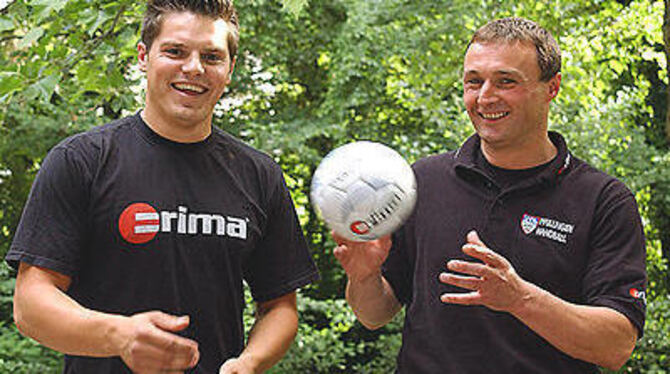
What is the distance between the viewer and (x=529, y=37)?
2.87 metres

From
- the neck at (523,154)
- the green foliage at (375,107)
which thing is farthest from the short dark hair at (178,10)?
the green foliage at (375,107)

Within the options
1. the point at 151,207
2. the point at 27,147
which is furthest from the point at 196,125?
the point at 27,147

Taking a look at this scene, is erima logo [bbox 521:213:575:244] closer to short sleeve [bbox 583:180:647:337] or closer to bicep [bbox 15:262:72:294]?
short sleeve [bbox 583:180:647:337]

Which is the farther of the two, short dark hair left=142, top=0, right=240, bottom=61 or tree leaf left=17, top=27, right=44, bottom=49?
tree leaf left=17, top=27, right=44, bottom=49

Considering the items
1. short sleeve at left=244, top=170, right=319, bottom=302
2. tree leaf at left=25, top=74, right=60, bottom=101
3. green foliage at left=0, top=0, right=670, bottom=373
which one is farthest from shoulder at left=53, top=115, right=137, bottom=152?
green foliage at left=0, top=0, right=670, bottom=373

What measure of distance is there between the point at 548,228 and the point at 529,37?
760 mm

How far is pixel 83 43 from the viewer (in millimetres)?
4070

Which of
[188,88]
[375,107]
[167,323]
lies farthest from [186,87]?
[375,107]

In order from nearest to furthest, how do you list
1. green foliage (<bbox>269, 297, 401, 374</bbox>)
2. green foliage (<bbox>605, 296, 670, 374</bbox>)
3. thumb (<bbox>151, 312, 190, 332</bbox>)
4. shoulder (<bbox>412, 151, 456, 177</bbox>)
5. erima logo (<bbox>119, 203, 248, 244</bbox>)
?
thumb (<bbox>151, 312, 190, 332</bbox>)
erima logo (<bbox>119, 203, 248, 244</bbox>)
shoulder (<bbox>412, 151, 456, 177</bbox>)
green foliage (<bbox>605, 296, 670, 374</bbox>)
green foliage (<bbox>269, 297, 401, 374</bbox>)

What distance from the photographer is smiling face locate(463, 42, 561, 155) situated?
2.83m

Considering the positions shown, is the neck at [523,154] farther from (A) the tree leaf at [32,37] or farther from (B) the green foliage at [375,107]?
(B) the green foliage at [375,107]

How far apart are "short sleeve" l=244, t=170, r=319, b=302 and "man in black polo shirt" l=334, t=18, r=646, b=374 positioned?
0.20 meters

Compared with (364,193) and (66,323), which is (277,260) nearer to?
(364,193)

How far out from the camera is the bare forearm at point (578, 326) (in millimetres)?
2457
